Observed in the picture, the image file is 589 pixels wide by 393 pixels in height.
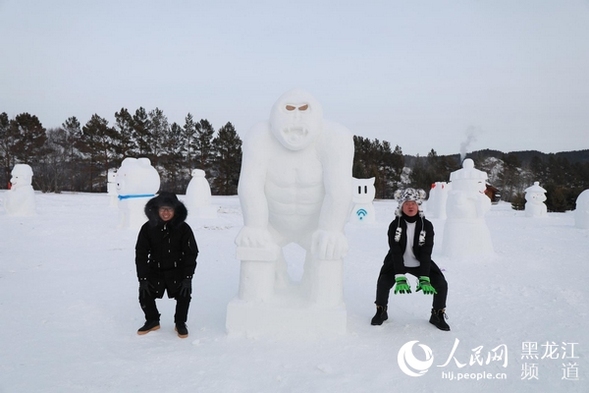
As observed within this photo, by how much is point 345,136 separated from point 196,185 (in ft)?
30.0

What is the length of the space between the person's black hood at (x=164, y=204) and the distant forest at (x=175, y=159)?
20.0 meters

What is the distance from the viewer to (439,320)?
2.91 m

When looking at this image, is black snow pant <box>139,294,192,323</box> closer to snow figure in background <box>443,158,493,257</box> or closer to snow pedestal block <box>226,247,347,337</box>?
snow pedestal block <box>226,247,347,337</box>

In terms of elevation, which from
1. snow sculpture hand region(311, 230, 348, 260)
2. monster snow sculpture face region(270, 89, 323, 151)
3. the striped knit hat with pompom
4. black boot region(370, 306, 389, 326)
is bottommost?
black boot region(370, 306, 389, 326)

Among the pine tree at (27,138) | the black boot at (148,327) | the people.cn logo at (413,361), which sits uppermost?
the pine tree at (27,138)

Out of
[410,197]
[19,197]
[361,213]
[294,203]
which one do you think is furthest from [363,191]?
[19,197]

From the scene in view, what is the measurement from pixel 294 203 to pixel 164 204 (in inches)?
38.8

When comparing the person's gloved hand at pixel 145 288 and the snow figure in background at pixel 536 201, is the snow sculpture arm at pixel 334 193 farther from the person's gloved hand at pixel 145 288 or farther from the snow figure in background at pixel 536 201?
the snow figure in background at pixel 536 201

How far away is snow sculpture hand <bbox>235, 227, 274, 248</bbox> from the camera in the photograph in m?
2.79

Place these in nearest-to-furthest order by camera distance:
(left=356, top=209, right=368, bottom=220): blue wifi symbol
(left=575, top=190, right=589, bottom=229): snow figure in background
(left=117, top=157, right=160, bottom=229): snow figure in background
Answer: (left=117, top=157, right=160, bottom=229): snow figure in background < (left=575, top=190, right=589, bottom=229): snow figure in background < (left=356, top=209, right=368, bottom=220): blue wifi symbol

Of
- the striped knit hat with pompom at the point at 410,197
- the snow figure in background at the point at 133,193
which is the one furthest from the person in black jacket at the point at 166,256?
the snow figure in background at the point at 133,193

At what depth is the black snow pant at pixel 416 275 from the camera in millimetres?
2906

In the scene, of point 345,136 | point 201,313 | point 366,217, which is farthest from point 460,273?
point 366,217

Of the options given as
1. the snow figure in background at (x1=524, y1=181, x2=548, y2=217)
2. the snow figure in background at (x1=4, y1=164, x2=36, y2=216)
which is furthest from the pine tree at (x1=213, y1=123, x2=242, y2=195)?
the snow figure in background at (x1=524, y1=181, x2=548, y2=217)
